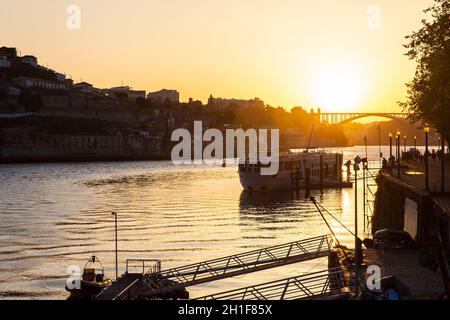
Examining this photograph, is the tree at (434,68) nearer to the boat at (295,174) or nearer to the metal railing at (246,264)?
the metal railing at (246,264)

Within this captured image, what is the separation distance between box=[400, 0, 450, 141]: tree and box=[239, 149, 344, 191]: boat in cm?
3424

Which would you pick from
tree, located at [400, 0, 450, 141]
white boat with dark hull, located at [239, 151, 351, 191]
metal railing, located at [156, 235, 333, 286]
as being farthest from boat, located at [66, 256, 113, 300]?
white boat with dark hull, located at [239, 151, 351, 191]

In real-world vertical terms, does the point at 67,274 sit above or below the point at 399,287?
below

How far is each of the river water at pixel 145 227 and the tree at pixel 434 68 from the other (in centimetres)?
908

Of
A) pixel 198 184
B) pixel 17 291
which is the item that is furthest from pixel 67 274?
pixel 198 184

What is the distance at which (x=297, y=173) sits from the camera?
88.5 meters

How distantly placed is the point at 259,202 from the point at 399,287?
56.8 meters

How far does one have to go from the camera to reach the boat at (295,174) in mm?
88688

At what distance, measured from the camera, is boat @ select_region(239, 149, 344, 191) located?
88.7 meters

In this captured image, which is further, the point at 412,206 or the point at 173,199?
the point at 173,199

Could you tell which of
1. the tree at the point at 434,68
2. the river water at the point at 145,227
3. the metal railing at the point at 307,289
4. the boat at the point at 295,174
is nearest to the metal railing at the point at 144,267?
the river water at the point at 145,227
